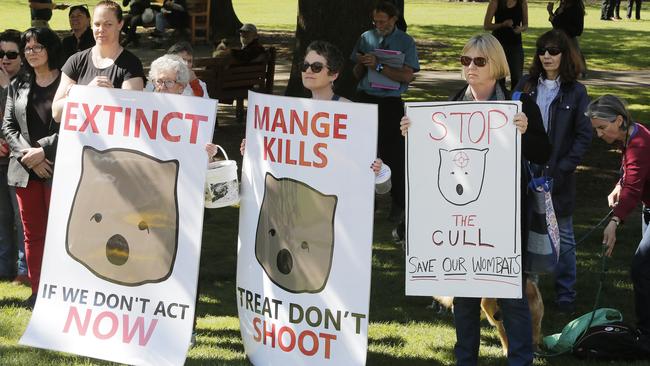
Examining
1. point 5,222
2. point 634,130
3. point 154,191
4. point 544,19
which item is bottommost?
point 544,19

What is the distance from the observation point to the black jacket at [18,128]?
7301mm

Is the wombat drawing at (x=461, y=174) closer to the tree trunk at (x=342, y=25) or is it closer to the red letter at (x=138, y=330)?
the red letter at (x=138, y=330)

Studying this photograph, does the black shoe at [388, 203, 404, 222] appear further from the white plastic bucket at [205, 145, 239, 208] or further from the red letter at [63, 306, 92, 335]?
the red letter at [63, 306, 92, 335]

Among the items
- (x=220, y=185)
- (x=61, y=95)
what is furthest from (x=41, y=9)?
(x=220, y=185)

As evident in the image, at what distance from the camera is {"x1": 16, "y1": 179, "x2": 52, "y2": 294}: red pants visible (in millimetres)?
7402

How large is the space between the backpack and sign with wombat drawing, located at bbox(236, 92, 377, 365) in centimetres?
149

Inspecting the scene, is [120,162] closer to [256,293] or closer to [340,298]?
[256,293]

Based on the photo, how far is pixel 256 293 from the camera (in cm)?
607

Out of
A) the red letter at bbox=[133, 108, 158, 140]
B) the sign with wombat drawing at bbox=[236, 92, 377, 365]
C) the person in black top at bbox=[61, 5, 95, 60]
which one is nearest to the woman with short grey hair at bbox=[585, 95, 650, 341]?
the sign with wombat drawing at bbox=[236, 92, 377, 365]

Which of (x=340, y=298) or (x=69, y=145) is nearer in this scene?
(x=340, y=298)

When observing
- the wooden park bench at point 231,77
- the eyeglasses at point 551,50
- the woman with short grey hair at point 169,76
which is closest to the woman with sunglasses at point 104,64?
the woman with short grey hair at point 169,76

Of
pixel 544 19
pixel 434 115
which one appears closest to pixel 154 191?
pixel 434 115

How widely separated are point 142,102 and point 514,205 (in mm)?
2075

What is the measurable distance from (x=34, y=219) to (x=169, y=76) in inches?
65.8
